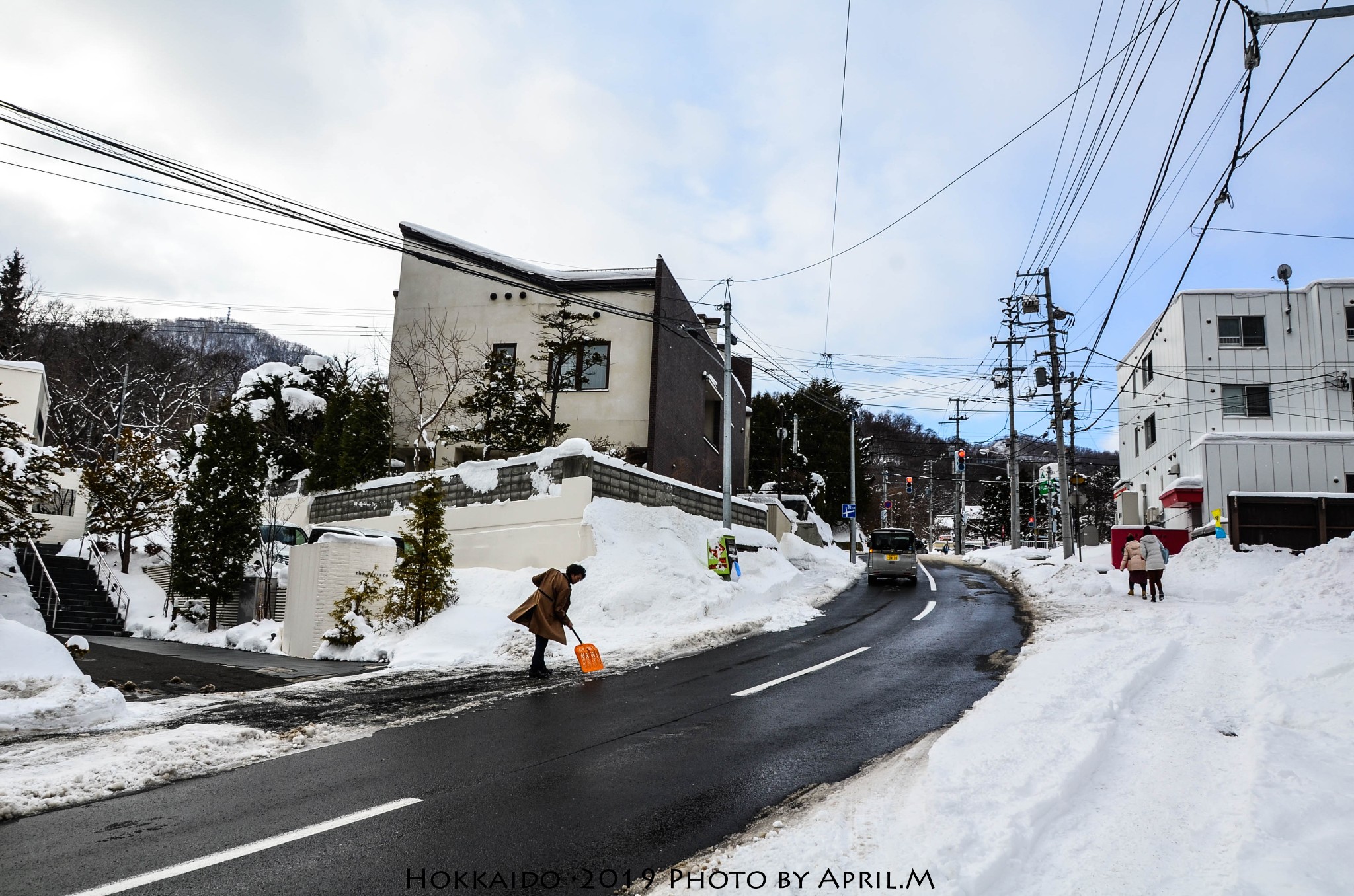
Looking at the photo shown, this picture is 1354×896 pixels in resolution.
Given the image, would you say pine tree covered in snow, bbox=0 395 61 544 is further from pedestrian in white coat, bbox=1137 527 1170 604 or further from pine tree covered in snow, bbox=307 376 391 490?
pedestrian in white coat, bbox=1137 527 1170 604

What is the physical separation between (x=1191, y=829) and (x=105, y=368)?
175 feet

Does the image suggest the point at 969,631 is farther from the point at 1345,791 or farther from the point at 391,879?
the point at 391,879

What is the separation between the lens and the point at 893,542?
27.9 m

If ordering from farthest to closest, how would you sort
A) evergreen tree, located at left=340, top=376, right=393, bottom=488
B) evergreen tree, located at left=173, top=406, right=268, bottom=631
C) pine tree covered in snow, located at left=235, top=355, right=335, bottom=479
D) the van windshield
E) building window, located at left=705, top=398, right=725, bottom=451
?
1. building window, located at left=705, top=398, right=725, bottom=451
2. pine tree covered in snow, located at left=235, top=355, right=335, bottom=479
3. the van windshield
4. evergreen tree, located at left=340, top=376, right=393, bottom=488
5. evergreen tree, located at left=173, top=406, right=268, bottom=631

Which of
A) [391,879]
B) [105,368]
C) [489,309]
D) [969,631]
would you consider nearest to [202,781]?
[391,879]

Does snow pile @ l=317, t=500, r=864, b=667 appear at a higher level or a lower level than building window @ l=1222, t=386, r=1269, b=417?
lower

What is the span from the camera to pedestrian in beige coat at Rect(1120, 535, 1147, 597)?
18.9 meters

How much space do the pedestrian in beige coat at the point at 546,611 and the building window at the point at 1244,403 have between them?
29330mm

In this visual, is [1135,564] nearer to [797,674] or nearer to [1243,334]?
[797,674]

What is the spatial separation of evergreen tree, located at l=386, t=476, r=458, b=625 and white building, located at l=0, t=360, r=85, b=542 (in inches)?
919

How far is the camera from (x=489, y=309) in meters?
30.0

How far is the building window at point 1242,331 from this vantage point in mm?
30781

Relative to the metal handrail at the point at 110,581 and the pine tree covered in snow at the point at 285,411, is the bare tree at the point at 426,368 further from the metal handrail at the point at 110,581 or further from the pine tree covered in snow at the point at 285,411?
the metal handrail at the point at 110,581

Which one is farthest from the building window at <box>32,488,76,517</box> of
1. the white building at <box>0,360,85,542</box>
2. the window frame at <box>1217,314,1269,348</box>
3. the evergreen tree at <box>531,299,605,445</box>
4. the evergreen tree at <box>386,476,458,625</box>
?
the window frame at <box>1217,314,1269,348</box>
